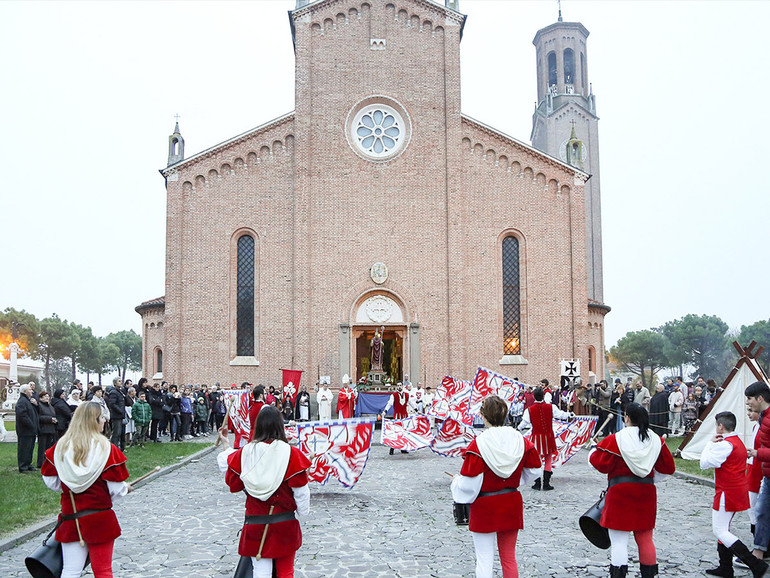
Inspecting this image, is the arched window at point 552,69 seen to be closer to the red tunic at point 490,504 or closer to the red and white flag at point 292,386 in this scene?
the red and white flag at point 292,386

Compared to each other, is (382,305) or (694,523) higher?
(382,305)

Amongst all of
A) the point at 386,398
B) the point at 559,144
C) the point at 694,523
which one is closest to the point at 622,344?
the point at 559,144

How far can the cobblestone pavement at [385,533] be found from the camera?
7.13 metres

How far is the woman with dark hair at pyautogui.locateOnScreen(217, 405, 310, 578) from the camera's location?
5.04 metres

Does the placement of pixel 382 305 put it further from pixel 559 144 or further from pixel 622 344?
pixel 622 344

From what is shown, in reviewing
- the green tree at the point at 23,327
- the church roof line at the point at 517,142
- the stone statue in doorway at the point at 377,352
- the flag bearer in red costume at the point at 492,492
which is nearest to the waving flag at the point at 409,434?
the flag bearer in red costume at the point at 492,492

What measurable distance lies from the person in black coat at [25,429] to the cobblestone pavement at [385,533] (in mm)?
3323

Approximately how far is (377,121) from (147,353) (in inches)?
629

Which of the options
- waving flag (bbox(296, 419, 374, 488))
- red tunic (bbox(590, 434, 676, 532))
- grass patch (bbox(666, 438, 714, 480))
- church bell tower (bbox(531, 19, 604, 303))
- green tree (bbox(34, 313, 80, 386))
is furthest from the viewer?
green tree (bbox(34, 313, 80, 386))

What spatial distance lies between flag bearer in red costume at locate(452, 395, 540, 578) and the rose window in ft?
83.0

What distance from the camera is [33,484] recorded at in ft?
40.8

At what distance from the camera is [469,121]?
98.4ft

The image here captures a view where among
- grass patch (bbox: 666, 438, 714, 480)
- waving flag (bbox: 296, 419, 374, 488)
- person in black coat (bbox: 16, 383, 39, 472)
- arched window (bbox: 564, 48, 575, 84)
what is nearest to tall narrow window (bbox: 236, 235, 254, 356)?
person in black coat (bbox: 16, 383, 39, 472)

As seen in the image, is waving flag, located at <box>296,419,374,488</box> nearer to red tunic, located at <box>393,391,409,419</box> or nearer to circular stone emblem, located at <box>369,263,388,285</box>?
red tunic, located at <box>393,391,409,419</box>
